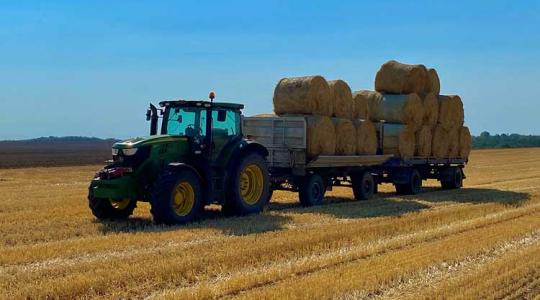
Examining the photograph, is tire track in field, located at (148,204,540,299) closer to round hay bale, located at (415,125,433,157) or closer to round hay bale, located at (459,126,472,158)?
round hay bale, located at (415,125,433,157)

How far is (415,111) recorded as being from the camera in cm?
1756

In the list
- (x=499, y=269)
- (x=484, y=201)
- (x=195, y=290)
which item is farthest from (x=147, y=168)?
(x=484, y=201)

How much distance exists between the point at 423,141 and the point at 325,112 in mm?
3929

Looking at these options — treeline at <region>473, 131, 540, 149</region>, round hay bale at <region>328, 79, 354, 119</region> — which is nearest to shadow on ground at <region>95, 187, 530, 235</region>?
round hay bale at <region>328, 79, 354, 119</region>

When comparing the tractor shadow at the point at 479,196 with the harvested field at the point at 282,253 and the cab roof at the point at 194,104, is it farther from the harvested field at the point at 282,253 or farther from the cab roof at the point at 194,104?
the cab roof at the point at 194,104

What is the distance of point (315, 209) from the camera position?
524 inches

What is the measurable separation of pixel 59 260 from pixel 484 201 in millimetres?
9906

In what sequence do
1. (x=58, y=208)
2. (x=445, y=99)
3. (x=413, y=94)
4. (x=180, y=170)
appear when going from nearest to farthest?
1. (x=180, y=170)
2. (x=58, y=208)
3. (x=413, y=94)
4. (x=445, y=99)

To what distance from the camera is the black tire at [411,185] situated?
57.1 feet

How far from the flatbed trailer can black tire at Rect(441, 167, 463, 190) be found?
Result: 2221 mm

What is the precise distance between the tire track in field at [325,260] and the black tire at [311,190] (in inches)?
146

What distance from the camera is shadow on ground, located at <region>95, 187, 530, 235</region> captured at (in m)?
10.6

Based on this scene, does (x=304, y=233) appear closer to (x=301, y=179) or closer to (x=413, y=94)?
(x=301, y=179)

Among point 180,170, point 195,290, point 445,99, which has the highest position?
point 445,99
